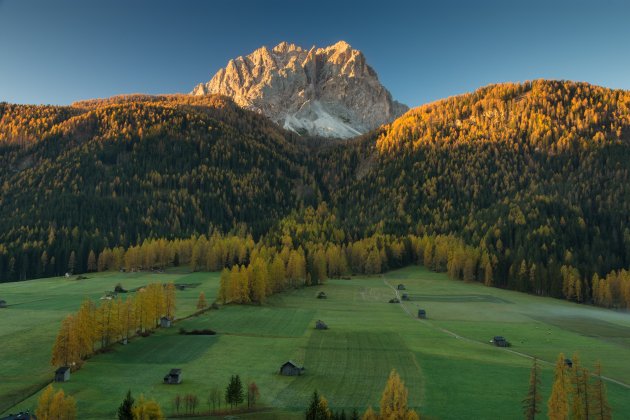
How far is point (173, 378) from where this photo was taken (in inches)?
2702

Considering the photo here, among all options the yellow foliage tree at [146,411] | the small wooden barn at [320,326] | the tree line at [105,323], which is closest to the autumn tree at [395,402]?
the yellow foliage tree at [146,411]

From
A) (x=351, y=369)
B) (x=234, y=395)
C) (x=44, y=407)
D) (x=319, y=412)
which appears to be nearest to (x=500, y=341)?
(x=351, y=369)

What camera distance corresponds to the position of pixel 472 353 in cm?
8769

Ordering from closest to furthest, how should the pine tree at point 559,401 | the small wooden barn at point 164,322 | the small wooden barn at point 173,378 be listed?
the pine tree at point 559,401 → the small wooden barn at point 173,378 → the small wooden barn at point 164,322

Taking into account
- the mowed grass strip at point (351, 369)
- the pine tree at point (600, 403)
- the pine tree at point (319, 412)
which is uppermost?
the pine tree at point (600, 403)

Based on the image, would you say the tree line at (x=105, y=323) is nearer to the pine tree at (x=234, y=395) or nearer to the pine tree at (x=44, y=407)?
the pine tree at (x=44, y=407)

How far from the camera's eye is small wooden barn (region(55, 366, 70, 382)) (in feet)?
223

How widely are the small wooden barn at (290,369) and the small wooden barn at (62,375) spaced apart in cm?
2994

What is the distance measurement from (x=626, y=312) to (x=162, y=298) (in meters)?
132

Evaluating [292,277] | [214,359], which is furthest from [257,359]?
[292,277]

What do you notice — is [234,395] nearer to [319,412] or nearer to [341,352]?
[319,412]

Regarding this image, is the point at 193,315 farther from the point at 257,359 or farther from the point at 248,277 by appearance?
the point at 257,359

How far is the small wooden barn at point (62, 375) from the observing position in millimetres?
67938

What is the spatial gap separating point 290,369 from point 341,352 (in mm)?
15865
